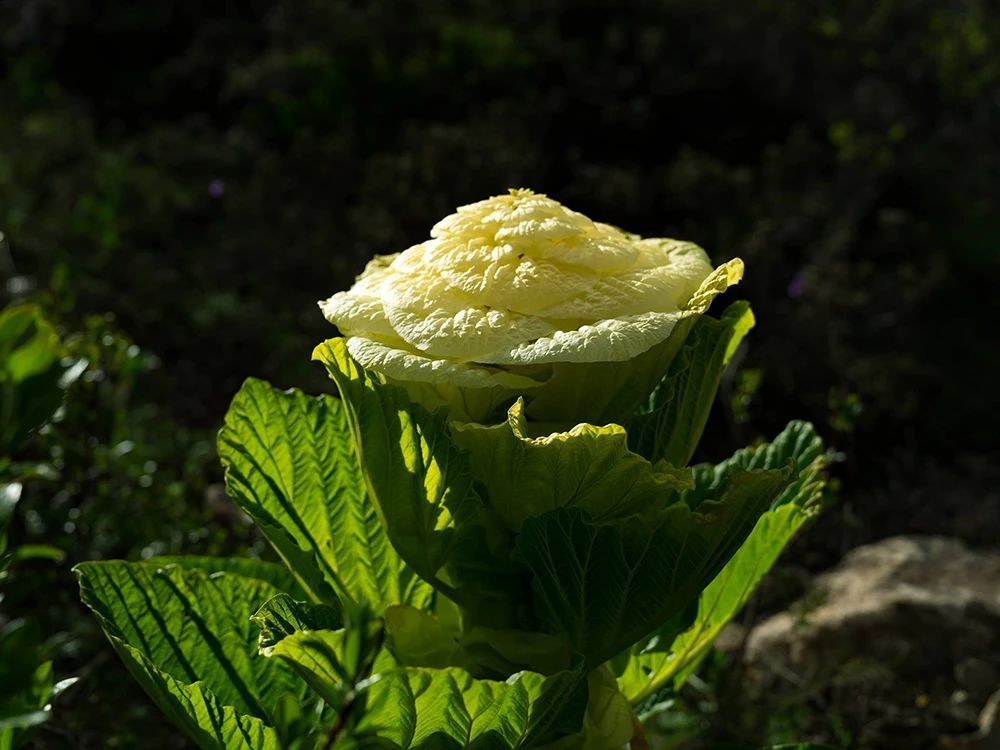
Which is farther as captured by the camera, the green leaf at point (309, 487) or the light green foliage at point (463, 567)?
the green leaf at point (309, 487)

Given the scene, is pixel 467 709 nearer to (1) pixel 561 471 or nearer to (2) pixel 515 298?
(1) pixel 561 471

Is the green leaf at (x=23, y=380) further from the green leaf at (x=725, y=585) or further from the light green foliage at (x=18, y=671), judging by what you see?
the green leaf at (x=725, y=585)

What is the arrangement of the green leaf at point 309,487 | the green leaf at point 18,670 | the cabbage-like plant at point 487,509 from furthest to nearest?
the green leaf at point 309,487, the cabbage-like plant at point 487,509, the green leaf at point 18,670

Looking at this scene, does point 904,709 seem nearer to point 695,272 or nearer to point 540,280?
point 695,272

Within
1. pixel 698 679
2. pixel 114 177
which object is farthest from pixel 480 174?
→ pixel 698 679

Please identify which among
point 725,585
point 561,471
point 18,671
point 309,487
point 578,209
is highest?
point 18,671

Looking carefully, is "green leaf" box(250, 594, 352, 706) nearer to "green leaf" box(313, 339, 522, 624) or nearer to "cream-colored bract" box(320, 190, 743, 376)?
"green leaf" box(313, 339, 522, 624)

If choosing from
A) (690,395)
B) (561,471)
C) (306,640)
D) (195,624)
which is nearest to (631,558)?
(561,471)

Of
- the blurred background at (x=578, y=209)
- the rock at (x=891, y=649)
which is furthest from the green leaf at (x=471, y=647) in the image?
the rock at (x=891, y=649)
